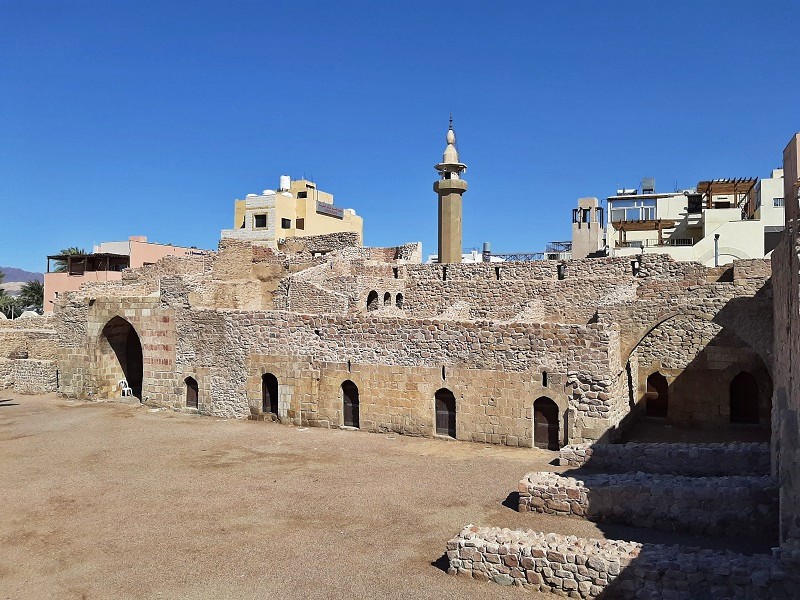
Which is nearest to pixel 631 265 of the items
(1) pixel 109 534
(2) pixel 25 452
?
(1) pixel 109 534

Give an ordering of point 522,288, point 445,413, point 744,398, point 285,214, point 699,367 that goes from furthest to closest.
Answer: point 285,214, point 522,288, point 699,367, point 744,398, point 445,413

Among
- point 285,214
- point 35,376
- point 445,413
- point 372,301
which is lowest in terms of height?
point 445,413

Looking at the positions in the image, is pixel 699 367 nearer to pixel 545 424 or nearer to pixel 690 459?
pixel 545 424

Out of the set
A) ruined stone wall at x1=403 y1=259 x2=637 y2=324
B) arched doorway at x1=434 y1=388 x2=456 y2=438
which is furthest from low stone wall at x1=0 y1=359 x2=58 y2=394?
arched doorway at x1=434 y1=388 x2=456 y2=438

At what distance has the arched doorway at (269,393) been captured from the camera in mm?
18000

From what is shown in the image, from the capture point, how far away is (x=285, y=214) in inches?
1654

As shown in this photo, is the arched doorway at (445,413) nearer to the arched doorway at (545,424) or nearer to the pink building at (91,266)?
the arched doorway at (545,424)

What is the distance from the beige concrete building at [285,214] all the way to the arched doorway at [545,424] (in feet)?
88.3

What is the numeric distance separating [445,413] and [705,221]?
21.8 metres

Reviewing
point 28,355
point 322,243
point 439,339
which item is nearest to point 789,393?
point 439,339

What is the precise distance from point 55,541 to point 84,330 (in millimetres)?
14436

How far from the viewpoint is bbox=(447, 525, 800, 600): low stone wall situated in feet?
20.7

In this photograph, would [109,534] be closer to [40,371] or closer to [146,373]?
[146,373]

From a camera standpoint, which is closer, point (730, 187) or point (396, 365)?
point (396, 365)
